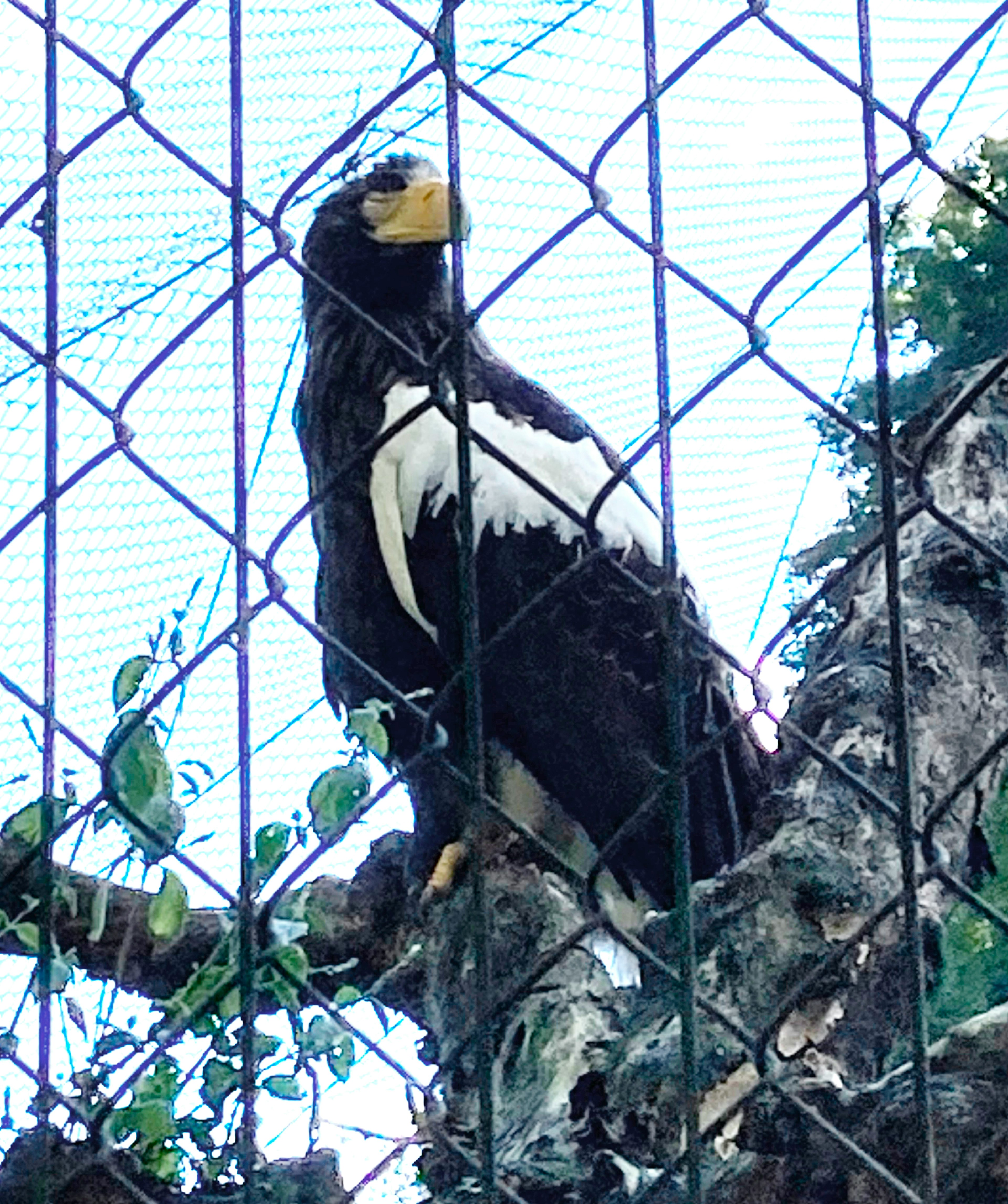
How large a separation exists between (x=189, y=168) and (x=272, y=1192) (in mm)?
603

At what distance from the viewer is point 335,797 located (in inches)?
56.9

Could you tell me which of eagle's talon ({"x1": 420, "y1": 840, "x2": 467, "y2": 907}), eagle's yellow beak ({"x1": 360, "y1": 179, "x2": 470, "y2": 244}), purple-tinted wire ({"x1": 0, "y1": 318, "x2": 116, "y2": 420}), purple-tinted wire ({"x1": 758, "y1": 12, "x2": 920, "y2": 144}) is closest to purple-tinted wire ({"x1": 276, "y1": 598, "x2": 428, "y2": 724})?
purple-tinted wire ({"x1": 0, "y1": 318, "x2": 116, "y2": 420})

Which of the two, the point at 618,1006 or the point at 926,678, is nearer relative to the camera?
the point at 618,1006

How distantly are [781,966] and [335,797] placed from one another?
57 cm

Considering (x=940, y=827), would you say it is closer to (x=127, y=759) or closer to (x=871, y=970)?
(x=871, y=970)

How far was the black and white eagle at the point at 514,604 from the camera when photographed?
2.92 m

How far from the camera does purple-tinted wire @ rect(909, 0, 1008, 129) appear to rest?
4.05 feet

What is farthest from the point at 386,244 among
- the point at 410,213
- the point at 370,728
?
the point at 370,728

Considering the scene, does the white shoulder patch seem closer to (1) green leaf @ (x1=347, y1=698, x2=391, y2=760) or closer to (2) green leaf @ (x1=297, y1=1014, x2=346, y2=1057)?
(1) green leaf @ (x1=347, y1=698, x2=391, y2=760)

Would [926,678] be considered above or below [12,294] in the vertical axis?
below

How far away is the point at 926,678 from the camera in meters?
2.20

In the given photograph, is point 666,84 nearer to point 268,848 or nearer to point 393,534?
point 268,848

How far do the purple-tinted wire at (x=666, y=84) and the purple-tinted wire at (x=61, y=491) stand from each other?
32cm

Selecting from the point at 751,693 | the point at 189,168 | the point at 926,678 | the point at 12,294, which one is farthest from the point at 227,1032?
the point at 12,294
